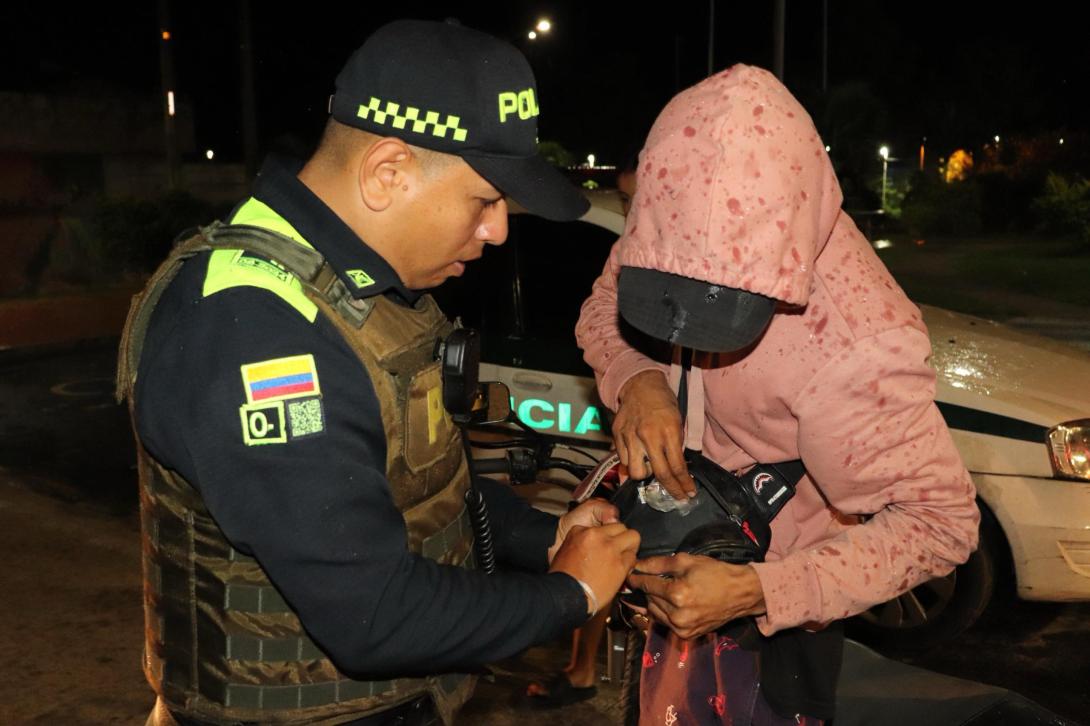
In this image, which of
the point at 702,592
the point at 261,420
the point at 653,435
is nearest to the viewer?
the point at 261,420

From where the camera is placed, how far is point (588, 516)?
2.20 meters

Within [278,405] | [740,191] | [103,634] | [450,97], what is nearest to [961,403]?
[740,191]

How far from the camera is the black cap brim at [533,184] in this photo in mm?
1847

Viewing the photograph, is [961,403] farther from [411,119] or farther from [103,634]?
[103,634]

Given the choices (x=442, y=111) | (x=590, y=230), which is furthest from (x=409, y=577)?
(x=590, y=230)

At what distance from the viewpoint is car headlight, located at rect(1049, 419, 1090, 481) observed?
436 cm

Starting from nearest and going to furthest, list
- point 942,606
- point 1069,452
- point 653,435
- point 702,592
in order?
point 702,592
point 653,435
point 1069,452
point 942,606

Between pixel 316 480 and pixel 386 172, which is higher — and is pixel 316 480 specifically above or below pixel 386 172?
below

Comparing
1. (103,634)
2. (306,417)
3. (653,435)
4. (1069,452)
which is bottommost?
(103,634)

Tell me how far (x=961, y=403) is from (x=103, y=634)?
11.9 feet

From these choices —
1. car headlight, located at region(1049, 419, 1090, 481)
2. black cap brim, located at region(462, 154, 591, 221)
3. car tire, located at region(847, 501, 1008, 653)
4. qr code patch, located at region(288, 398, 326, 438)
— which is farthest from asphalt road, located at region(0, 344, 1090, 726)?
qr code patch, located at region(288, 398, 326, 438)

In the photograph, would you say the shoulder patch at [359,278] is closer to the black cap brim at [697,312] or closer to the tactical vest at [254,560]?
the tactical vest at [254,560]

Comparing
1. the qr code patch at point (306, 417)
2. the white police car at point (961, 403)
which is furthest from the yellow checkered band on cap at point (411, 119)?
the white police car at point (961, 403)

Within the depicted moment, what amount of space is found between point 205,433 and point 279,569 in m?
0.22
